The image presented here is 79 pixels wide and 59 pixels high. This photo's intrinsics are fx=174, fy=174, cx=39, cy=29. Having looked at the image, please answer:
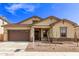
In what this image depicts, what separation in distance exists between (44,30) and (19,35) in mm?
2803

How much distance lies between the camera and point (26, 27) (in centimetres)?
1920

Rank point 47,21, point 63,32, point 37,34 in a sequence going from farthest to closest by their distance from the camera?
point 37,34 < point 47,21 < point 63,32

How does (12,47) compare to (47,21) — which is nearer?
(12,47)

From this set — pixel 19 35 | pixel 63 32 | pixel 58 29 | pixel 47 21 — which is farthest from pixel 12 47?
pixel 47 21

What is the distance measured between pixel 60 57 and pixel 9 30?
11.3 metres

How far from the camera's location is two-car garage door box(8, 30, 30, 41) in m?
19.1

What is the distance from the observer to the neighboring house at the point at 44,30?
17703 millimetres

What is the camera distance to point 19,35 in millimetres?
19094

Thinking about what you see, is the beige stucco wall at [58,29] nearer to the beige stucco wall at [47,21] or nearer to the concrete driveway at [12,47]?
the beige stucco wall at [47,21]

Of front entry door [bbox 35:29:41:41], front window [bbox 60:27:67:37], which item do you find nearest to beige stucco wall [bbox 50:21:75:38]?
front window [bbox 60:27:67:37]

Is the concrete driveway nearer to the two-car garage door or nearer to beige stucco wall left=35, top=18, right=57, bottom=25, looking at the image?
the two-car garage door

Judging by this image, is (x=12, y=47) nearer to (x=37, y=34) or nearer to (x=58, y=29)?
(x=58, y=29)

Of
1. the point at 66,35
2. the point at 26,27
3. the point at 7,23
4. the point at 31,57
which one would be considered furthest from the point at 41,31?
the point at 31,57

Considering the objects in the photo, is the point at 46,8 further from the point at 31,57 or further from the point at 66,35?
the point at 31,57
